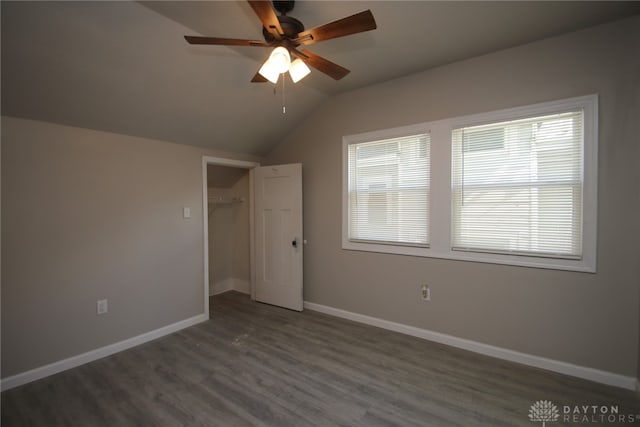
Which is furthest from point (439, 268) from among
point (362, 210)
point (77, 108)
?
point (77, 108)

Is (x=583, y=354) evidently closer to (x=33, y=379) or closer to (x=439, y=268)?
(x=439, y=268)

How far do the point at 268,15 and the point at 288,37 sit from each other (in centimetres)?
28

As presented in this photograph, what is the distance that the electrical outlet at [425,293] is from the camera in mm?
2928

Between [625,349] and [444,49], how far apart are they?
2826mm

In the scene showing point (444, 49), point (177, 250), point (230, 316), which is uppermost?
point (444, 49)

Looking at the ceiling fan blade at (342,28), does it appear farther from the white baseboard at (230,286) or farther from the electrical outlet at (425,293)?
the white baseboard at (230,286)

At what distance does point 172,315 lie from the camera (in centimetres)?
320

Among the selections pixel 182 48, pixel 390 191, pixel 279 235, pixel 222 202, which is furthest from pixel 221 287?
pixel 182 48

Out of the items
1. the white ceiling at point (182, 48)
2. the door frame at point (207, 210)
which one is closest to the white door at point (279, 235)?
the door frame at point (207, 210)

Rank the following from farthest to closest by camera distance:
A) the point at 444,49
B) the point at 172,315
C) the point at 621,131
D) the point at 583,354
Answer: the point at 172,315
the point at 444,49
the point at 583,354
the point at 621,131

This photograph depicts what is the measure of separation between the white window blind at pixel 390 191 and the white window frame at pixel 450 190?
2.9 inches

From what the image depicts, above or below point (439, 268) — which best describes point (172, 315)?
below

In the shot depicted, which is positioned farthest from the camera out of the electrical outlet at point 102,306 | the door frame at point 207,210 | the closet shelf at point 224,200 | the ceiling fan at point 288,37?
the closet shelf at point 224,200

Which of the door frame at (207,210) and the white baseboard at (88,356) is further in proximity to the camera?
the door frame at (207,210)
